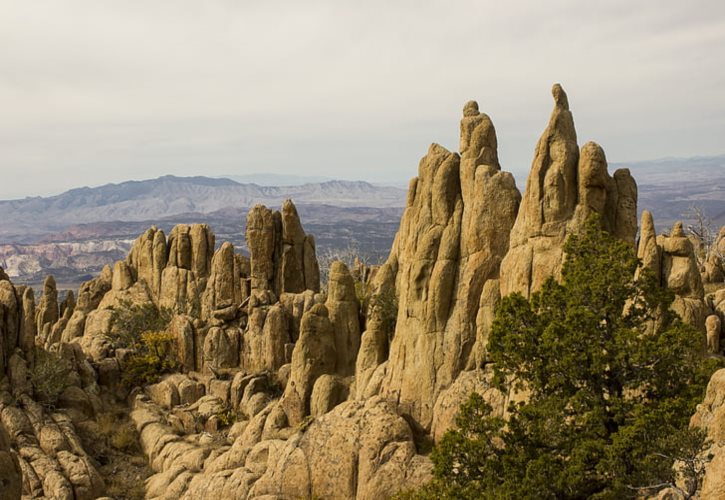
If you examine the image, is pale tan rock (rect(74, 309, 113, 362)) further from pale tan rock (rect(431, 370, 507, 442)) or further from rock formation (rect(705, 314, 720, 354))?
rock formation (rect(705, 314, 720, 354))

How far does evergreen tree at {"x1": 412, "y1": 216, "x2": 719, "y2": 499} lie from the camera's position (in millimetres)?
24625

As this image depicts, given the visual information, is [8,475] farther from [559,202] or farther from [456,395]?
[559,202]

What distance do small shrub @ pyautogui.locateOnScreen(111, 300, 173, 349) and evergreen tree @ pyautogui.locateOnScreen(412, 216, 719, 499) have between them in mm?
52318

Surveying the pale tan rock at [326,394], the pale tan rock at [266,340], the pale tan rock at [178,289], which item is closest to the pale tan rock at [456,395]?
the pale tan rock at [326,394]

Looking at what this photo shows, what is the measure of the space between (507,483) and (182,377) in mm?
46036

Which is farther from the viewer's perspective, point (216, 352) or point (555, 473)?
point (216, 352)

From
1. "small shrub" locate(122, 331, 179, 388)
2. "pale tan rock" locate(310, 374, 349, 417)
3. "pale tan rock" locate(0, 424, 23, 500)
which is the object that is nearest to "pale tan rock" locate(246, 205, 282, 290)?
"small shrub" locate(122, 331, 179, 388)

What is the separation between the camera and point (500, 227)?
42.6 meters

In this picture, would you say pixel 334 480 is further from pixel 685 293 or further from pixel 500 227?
pixel 685 293

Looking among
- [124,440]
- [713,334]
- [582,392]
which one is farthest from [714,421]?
[124,440]

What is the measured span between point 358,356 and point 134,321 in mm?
34592

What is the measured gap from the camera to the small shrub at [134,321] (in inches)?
2901

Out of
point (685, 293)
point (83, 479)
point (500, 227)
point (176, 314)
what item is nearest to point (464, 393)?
point (500, 227)

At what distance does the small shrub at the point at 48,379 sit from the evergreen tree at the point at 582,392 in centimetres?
3820
